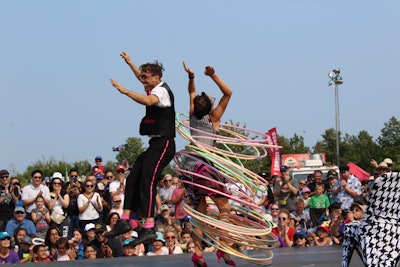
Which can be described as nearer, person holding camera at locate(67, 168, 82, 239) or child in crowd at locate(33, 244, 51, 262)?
child in crowd at locate(33, 244, 51, 262)

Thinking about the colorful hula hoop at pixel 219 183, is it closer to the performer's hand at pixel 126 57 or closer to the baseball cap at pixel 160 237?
the performer's hand at pixel 126 57

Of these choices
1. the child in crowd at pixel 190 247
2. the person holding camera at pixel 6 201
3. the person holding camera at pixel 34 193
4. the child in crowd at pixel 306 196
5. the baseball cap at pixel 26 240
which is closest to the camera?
the baseball cap at pixel 26 240

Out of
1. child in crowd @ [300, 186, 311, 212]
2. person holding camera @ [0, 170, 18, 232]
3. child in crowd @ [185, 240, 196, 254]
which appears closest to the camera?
child in crowd @ [185, 240, 196, 254]

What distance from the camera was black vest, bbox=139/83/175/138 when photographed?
28.2 feet

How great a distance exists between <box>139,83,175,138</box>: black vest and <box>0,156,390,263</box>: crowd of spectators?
360cm

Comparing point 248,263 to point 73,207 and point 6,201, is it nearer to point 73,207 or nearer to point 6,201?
point 73,207

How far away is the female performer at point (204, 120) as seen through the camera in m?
9.35

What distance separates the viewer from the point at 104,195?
47.2ft

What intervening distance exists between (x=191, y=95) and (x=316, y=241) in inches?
185

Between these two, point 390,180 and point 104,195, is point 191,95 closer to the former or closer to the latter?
point 390,180

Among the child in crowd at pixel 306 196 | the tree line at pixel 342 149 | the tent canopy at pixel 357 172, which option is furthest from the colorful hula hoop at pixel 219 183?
the tree line at pixel 342 149

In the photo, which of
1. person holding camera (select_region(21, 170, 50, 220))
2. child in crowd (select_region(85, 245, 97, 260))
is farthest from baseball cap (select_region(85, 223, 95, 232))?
person holding camera (select_region(21, 170, 50, 220))

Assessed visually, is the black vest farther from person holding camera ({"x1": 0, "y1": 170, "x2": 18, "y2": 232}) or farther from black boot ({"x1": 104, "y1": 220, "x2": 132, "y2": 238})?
person holding camera ({"x1": 0, "y1": 170, "x2": 18, "y2": 232})

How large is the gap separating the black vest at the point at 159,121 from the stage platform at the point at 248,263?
1.96m
